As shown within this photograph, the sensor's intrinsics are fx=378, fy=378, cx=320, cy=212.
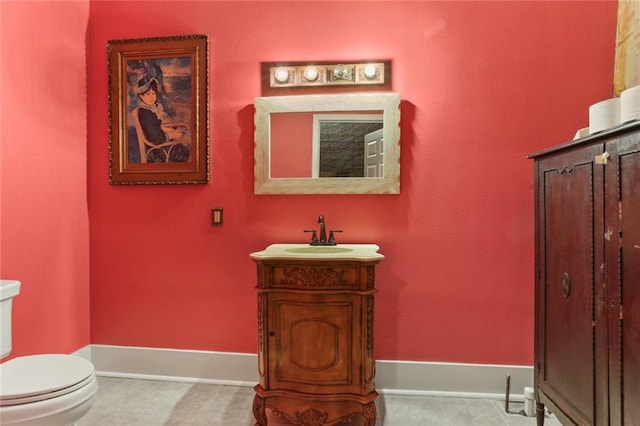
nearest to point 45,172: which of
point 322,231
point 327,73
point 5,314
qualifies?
point 5,314

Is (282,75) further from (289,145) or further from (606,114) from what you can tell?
(606,114)

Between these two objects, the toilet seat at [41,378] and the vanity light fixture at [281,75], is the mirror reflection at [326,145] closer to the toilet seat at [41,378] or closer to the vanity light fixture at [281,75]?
the vanity light fixture at [281,75]

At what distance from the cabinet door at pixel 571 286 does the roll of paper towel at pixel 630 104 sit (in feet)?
0.49

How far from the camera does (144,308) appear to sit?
2459 millimetres

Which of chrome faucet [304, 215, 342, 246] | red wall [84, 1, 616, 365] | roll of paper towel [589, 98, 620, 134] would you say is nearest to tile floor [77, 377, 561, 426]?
red wall [84, 1, 616, 365]

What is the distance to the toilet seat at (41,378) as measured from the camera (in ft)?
4.26

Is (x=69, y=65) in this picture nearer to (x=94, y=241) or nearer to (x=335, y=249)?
(x=94, y=241)

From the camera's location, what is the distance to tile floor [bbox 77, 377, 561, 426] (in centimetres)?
195

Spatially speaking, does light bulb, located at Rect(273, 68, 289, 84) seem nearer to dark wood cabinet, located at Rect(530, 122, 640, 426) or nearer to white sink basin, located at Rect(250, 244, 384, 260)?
white sink basin, located at Rect(250, 244, 384, 260)

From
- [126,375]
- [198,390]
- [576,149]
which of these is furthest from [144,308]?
[576,149]

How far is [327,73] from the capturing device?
7.47 ft

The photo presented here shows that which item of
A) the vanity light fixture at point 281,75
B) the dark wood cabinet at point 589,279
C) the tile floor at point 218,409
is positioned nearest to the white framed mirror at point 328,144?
the vanity light fixture at point 281,75

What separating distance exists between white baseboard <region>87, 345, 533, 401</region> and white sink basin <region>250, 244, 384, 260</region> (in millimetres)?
748

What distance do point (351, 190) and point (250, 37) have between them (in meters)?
1.14
